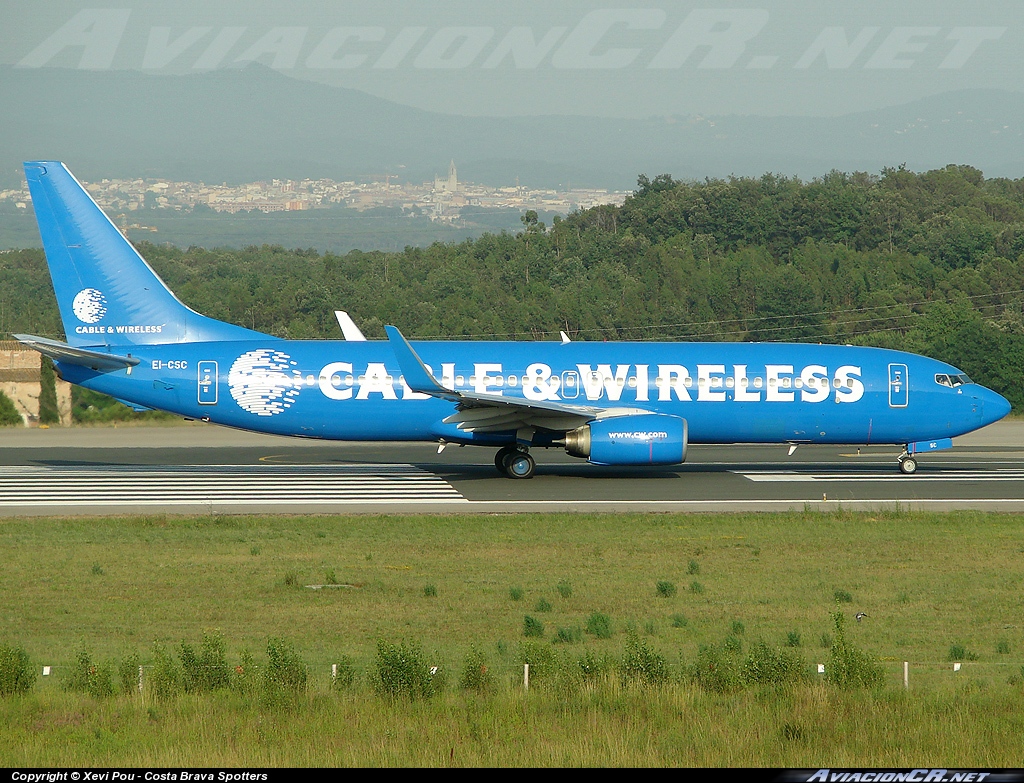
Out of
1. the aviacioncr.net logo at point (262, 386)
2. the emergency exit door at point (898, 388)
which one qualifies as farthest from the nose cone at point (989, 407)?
the aviacioncr.net logo at point (262, 386)

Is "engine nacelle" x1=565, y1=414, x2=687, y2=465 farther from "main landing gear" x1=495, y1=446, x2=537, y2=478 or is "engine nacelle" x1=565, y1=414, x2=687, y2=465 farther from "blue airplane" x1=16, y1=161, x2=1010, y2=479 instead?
"main landing gear" x1=495, y1=446, x2=537, y2=478

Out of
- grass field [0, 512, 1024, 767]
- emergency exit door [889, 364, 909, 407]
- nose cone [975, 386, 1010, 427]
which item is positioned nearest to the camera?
grass field [0, 512, 1024, 767]

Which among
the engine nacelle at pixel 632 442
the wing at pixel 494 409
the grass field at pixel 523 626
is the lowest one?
the grass field at pixel 523 626

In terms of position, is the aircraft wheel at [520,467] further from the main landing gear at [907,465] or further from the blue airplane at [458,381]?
the main landing gear at [907,465]

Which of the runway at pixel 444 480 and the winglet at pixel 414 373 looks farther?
the winglet at pixel 414 373

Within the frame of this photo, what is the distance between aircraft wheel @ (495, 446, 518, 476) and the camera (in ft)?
108

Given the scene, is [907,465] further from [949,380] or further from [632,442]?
[632,442]

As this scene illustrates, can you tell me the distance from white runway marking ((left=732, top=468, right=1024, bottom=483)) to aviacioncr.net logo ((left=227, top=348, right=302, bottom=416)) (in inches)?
506

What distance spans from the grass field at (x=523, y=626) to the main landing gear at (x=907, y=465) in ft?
28.2

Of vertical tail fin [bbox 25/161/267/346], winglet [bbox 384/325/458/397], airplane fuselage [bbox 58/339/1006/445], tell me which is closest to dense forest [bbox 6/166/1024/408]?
airplane fuselage [bbox 58/339/1006/445]

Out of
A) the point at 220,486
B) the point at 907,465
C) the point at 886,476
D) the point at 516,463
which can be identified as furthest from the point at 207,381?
the point at 907,465

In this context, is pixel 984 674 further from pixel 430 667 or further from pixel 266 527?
pixel 266 527

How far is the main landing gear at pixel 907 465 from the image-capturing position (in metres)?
34.4

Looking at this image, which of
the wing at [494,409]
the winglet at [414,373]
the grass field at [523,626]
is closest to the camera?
the grass field at [523,626]
